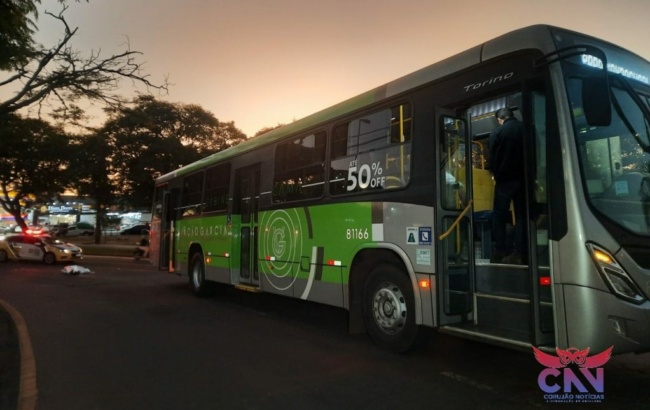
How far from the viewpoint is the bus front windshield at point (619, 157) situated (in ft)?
13.1

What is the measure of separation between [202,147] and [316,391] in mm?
28555

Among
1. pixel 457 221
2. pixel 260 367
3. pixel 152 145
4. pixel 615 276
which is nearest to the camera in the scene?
pixel 615 276

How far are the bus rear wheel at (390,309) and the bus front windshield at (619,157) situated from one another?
2190 mm

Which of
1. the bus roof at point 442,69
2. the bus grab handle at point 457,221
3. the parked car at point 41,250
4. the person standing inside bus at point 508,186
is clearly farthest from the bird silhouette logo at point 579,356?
the parked car at point 41,250

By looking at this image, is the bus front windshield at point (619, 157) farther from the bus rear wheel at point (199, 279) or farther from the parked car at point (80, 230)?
the parked car at point (80, 230)

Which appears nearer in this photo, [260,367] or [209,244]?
[260,367]

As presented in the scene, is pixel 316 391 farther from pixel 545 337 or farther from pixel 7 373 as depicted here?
pixel 7 373

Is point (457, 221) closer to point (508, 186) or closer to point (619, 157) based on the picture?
point (508, 186)

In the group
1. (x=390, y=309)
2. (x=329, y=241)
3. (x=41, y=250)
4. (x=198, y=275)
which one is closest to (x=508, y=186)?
(x=390, y=309)

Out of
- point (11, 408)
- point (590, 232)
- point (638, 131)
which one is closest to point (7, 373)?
point (11, 408)

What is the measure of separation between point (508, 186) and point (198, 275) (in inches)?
334

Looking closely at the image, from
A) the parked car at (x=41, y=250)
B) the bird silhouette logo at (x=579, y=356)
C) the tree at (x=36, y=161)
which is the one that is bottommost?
the bird silhouette logo at (x=579, y=356)

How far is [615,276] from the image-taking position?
12.4 feet

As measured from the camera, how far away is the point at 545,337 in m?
4.02
